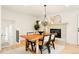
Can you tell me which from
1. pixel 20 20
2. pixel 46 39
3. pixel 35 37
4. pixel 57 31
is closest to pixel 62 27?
pixel 57 31

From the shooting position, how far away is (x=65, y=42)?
1.56 m

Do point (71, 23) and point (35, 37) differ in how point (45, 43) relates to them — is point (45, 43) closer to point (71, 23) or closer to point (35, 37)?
point (35, 37)

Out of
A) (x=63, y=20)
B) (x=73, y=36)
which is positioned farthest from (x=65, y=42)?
(x=63, y=20)

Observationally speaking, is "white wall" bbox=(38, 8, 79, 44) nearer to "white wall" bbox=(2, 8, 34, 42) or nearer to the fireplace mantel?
the fireplace mantel

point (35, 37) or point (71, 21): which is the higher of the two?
point (71, 21)

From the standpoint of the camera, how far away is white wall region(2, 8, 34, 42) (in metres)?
1.50

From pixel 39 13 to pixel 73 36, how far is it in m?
0.69

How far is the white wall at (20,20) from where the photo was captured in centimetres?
150

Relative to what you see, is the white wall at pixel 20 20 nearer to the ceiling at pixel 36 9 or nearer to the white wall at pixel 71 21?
the ceiling at pixel 36 9

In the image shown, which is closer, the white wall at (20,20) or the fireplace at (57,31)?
the white wall at (20,20)

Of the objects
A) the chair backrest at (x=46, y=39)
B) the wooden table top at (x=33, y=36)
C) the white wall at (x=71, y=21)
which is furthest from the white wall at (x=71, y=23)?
the wooden table top at (x=33, y=36)

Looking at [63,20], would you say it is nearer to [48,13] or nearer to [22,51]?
[48,13]

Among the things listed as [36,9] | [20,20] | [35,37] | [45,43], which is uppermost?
[36,9]

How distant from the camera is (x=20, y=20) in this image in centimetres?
157
